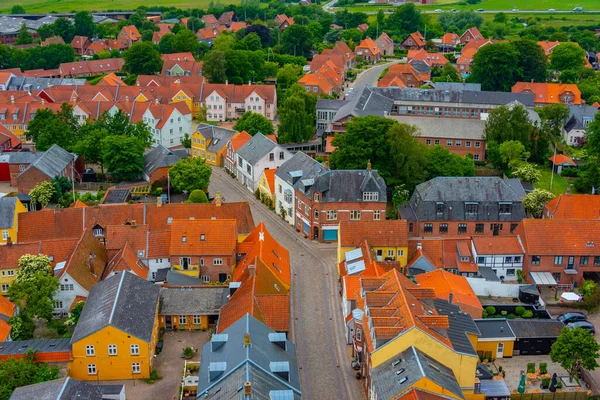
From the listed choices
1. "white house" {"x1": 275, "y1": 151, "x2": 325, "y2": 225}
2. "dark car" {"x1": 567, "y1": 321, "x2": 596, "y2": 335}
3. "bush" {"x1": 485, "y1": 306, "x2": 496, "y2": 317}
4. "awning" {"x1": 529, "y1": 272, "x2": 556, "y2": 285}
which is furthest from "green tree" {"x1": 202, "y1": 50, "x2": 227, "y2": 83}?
"dark car" {"x1": 567, "y1": 321, "x2": 596, "y2": 335}

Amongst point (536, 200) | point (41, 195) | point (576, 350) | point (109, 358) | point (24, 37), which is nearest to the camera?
point (576, 350)

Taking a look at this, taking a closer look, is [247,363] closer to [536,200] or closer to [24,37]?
[536,200]

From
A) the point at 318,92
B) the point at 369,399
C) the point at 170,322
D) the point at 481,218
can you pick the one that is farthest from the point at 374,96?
→ the point at 369,399

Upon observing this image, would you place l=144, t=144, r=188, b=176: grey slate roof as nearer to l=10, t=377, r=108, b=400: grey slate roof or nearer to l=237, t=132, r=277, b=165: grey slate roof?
l=237, t=132, r=277, b=165: grey slate roof

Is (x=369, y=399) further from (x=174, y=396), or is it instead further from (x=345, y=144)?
(x=345, y=144)

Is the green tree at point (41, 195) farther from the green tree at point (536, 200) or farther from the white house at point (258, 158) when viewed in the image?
the green tree at point (536, 200)

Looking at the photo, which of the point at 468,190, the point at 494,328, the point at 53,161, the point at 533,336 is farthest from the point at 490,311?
the point at 53,161

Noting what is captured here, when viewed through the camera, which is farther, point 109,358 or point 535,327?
point 535,327

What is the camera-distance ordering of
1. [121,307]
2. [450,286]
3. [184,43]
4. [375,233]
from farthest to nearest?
[184,43] → [375,233] → [450,286] → [121,307]
